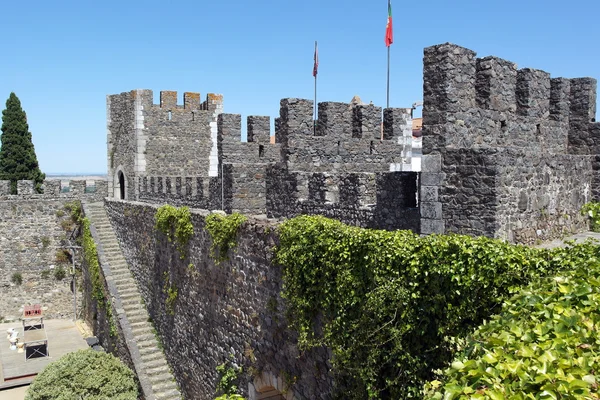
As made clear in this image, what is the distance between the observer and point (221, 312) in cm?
924

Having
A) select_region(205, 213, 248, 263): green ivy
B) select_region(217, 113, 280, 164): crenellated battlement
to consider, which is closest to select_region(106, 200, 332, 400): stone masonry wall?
select_region(205, 213, 248, 263): green ivy

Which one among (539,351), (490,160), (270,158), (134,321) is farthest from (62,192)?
(539,351)

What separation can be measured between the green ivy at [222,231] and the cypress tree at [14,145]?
21815 millimetres

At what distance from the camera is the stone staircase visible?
37.4 ft

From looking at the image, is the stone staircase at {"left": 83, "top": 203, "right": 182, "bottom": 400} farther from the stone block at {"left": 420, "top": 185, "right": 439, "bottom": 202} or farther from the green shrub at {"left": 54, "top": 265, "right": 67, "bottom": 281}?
the stone block at {"left": 420, "top": 185, "right": 439, "bottom": 202}

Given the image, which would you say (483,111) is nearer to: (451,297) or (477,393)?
(451,297)

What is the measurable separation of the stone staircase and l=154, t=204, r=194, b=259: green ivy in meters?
2.66

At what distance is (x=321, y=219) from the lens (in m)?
6.62

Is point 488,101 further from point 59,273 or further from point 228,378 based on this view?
point 59,273

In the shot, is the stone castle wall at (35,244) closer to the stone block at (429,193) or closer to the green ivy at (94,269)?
the green ivy at (94,269)

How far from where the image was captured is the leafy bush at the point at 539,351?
2.54 m

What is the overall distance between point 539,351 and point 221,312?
7009 millimetres

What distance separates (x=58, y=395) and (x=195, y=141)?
39.5 ft

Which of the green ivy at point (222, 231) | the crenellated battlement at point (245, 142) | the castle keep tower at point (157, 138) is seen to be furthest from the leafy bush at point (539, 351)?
the castle keep tower at point (157, 138)
